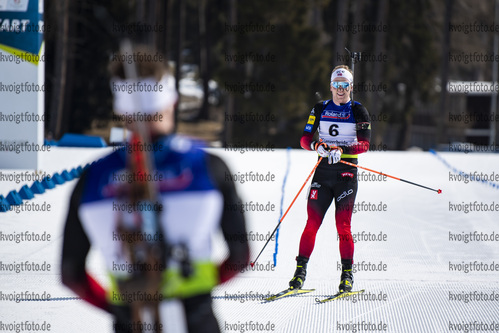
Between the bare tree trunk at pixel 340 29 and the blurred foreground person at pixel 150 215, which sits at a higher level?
the bare tree trunk at pixel 340 29

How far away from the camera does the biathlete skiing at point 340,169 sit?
6.42 m

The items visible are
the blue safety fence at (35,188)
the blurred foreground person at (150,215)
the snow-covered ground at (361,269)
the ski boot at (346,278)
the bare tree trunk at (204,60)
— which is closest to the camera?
the blurred foreground person at (150,215)


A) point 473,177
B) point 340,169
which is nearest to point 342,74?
point 340,169

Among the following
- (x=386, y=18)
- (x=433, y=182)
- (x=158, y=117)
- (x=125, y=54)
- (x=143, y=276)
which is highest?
(x=386, y=18)

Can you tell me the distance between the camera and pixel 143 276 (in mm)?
2492

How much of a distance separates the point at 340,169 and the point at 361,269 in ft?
5.41

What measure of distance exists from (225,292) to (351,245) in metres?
1.16

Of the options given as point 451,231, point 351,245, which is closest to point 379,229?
point 451,231

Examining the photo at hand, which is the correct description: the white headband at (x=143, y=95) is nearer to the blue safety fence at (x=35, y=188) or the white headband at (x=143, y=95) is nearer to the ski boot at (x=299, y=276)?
the ski boot at (x=299, y=276)

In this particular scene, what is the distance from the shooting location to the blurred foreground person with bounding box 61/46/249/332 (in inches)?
99.1

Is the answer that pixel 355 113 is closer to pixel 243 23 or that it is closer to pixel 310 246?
pixel 310 246

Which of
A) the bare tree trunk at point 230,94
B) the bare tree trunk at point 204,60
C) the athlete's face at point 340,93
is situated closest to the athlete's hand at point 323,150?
the athlete's face at point 340,93

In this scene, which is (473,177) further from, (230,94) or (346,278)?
(230,94)

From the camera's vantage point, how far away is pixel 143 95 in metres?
2.58
